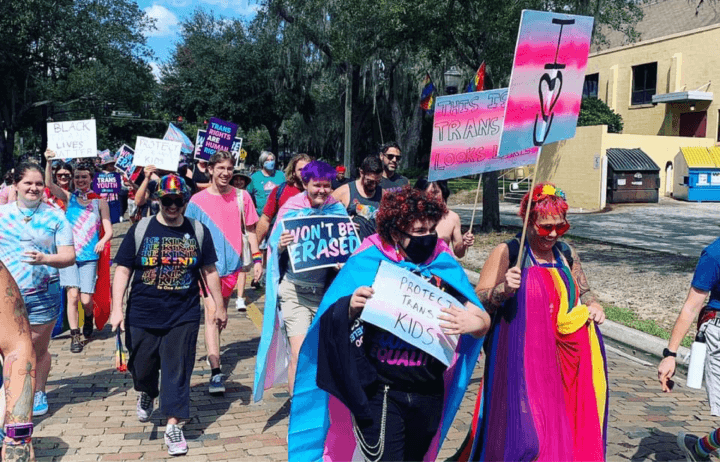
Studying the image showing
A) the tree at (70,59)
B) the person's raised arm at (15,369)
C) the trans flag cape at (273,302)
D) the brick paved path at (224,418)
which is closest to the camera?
the person's raised arm at (15,369)

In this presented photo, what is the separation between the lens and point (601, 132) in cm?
2616

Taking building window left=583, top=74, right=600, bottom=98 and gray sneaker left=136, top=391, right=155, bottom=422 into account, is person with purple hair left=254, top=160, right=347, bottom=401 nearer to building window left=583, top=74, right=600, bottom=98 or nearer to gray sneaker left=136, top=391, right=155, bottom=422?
gray sneaker left=136, top=391, right=155, bottom=422

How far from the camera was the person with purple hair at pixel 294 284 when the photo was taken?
17.2 feet

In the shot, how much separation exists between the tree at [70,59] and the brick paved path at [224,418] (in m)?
29.1

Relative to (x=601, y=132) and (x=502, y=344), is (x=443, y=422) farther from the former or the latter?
(x=601, y=132)

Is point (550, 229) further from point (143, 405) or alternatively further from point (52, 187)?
point (52, 187)

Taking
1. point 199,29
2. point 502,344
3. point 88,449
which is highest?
point 199,29

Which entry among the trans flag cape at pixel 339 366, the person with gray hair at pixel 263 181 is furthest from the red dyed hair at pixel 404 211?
the person with gray hair at pixel 263 181

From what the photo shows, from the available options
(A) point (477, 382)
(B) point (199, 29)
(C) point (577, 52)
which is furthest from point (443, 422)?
(B) point (199, 29)

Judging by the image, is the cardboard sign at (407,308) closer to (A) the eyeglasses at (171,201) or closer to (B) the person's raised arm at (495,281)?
(B) the person's raised arm at (495,281)

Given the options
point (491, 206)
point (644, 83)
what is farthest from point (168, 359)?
point (644, 83)

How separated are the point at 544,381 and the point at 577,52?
2.12m

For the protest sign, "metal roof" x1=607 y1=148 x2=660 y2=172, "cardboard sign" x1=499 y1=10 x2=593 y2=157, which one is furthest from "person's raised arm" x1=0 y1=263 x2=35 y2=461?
"metal roof" x1=607 y1=148 x2=660 y2=172

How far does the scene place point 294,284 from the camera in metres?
5.30
